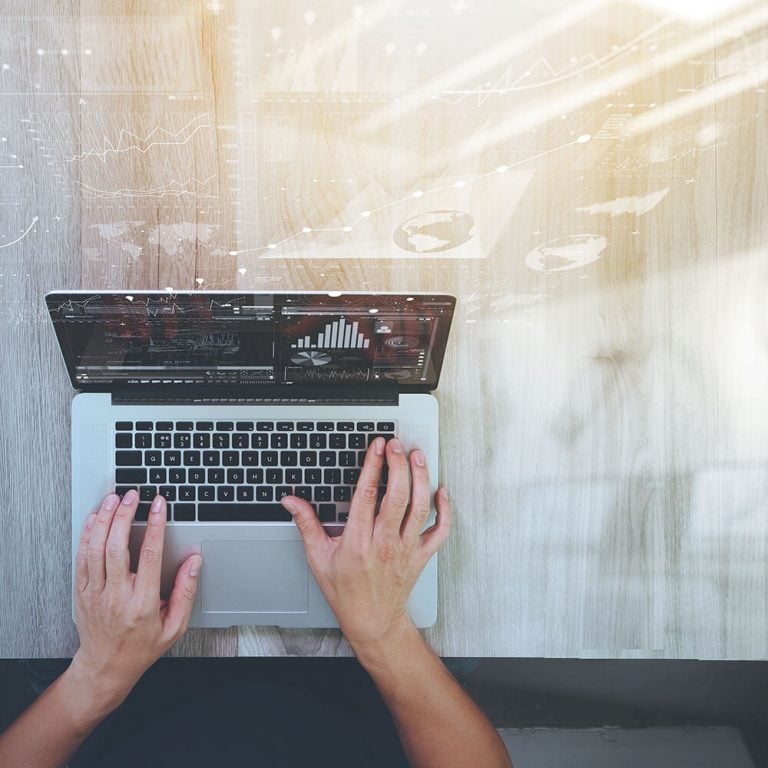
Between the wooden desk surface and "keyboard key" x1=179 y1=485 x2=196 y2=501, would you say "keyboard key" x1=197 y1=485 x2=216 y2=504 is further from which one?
the wooden desk surface

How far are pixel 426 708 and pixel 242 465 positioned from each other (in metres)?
0.43

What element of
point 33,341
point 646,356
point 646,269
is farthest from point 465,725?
point 33,341

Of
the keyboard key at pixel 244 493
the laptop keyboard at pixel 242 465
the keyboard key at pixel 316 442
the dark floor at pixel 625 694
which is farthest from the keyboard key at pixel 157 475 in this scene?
the dark floor at pixel 625 694

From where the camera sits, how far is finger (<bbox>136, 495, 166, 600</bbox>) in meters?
0.67

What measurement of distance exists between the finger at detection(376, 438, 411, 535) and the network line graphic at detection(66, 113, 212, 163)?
57cm

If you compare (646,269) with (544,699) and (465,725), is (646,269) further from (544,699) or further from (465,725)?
(544,699)

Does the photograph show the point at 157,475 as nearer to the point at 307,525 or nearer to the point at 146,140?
the point at 307,525

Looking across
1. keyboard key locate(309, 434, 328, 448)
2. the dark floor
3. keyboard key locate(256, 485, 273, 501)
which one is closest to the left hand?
keyboard key locate(256, 485, 273, 501)

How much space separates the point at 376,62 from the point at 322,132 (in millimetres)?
129

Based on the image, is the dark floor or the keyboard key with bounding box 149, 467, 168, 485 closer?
the keyboard key with bounding box 149, 467, 168, 485

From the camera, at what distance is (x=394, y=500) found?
2.22 feet

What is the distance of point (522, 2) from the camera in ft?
2.42

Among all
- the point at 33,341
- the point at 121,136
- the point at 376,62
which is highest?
the point at 376,62
